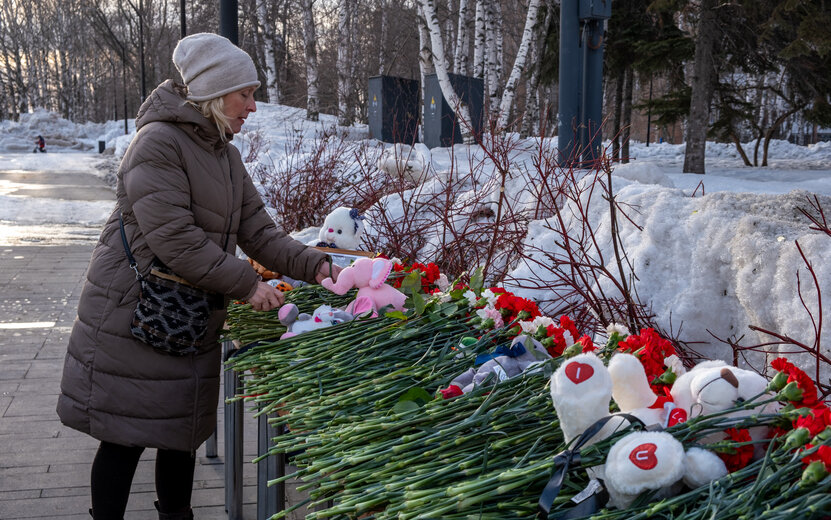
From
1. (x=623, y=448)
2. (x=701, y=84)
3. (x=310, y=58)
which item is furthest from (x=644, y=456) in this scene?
(x=310, y=58)

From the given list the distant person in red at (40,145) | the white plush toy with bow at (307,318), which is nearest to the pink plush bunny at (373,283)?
the white plush toy with bow at (307,318)

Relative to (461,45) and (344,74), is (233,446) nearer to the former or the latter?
(461,45)

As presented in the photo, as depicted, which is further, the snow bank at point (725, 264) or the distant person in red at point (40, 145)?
the distant person in red at point (40, 145)

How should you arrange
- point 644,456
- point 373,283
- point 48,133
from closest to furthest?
1. point 644,456
2. point 373,283
3. point 48,133

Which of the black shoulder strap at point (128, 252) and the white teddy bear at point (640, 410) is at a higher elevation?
the black shoulder strap at point (128, 252)

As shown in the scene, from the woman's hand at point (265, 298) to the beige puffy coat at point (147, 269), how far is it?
0.04m

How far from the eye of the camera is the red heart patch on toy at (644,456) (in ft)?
4.15

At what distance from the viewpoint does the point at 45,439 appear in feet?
13.7

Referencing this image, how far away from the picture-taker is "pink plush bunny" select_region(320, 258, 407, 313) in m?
2.75

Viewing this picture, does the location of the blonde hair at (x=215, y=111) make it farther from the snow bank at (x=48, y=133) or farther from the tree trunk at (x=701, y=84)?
the snow bank at (x=48, y=133)

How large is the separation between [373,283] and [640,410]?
1.38 m

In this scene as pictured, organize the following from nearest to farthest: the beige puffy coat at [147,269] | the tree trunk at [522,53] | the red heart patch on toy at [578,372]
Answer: the red heart patch on toy at [578,372]
the beige puffy coat at [147,269]
the tree trunk at [522,53]

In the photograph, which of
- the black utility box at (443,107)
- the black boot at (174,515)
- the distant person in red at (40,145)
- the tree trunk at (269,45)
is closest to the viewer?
the black boot at (174,515)

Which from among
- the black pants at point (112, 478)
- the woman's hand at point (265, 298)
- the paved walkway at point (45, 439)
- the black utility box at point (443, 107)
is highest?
the black utility box at point (443, 107)
